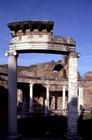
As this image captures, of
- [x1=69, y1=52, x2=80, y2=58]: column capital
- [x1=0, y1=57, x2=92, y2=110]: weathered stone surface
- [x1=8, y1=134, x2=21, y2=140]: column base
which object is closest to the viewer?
[x1=8, y1=134, x2=21, y2=140]: column base

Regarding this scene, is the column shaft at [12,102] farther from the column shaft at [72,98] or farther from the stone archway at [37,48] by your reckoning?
the column shaft at [72,98]

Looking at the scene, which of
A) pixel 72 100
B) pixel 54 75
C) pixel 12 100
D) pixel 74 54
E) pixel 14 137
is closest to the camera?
pixel 14 137

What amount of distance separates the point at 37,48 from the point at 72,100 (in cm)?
269

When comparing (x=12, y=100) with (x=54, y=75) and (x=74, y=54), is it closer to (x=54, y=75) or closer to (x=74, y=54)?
(x=74, y=54)

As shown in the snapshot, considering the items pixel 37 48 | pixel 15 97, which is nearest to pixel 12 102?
pixel 15 97

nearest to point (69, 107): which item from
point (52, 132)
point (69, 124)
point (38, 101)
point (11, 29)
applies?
point (69, 124)

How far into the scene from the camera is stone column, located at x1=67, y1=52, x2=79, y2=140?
12688 mm

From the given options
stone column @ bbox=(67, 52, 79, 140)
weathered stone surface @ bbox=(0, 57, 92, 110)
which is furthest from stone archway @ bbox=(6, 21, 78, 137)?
weathered stone surface @ bbox=(0, 57, 92, 110)

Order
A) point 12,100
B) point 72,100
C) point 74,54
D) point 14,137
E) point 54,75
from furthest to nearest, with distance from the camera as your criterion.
A: point 54,75, point 74,54, point 72,100, point 12,100, point 14,137

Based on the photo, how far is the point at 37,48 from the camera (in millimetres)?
12797

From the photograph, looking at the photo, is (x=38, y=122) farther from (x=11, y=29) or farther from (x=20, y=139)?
(x=11, y=29)

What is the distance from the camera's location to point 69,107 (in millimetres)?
12898

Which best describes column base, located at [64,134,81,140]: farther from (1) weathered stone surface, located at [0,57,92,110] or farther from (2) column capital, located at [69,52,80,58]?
(1) weathered stone surface, located at [0,57,92,110]

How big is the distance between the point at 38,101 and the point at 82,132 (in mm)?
25705
